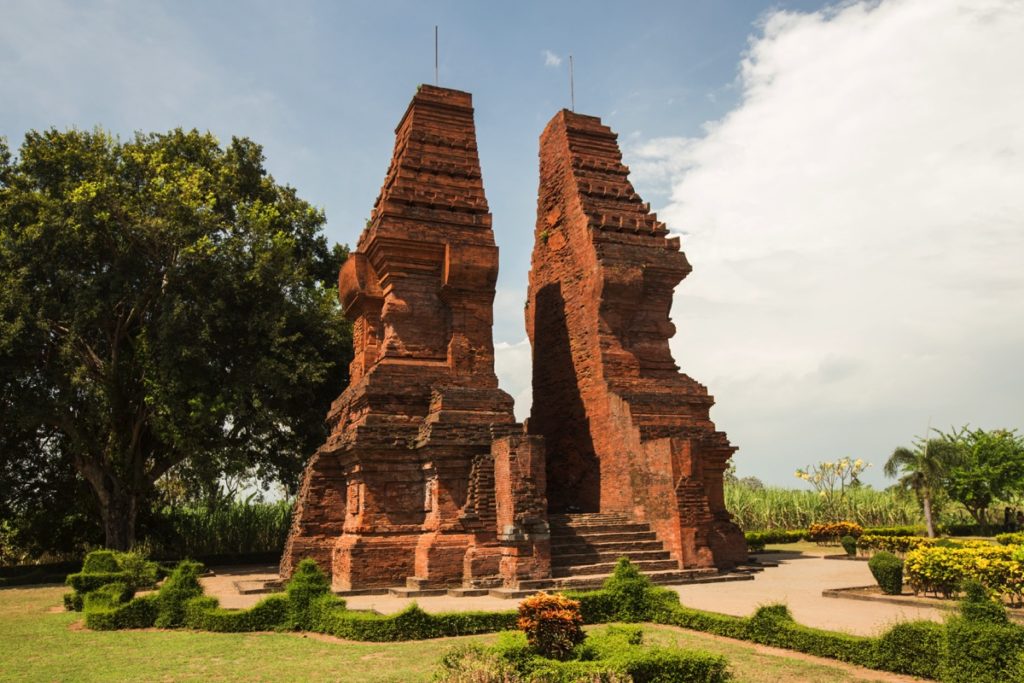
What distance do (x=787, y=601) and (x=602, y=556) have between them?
3.36 metres

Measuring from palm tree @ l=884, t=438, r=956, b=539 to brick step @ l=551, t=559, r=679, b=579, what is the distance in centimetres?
1702

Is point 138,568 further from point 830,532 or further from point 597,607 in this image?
point 830,532

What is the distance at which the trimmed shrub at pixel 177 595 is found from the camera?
9883 mm

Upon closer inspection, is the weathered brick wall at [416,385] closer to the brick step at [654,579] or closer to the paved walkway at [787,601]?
the brick step at [654,579]

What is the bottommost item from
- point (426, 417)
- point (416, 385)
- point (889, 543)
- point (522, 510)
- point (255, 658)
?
point (255, 658)

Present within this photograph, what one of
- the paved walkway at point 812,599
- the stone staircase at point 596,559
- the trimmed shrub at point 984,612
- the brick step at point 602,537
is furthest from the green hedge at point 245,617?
the trimmed shrub at point 984,612

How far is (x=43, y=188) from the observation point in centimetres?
1898

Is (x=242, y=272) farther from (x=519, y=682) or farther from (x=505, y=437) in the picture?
(x=519, y=682)

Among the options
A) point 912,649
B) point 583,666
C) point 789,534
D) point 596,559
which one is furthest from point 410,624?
point 789,534

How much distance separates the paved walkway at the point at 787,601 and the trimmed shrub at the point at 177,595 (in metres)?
1.15

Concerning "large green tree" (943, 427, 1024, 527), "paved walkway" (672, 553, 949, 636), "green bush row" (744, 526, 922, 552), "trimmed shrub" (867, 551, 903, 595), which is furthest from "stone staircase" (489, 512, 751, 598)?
"large green tree" (943, 427, 1024, 527)

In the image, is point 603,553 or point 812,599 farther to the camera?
point 603,553

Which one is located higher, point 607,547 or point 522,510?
point 522,510

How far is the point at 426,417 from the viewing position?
13.4 metres
